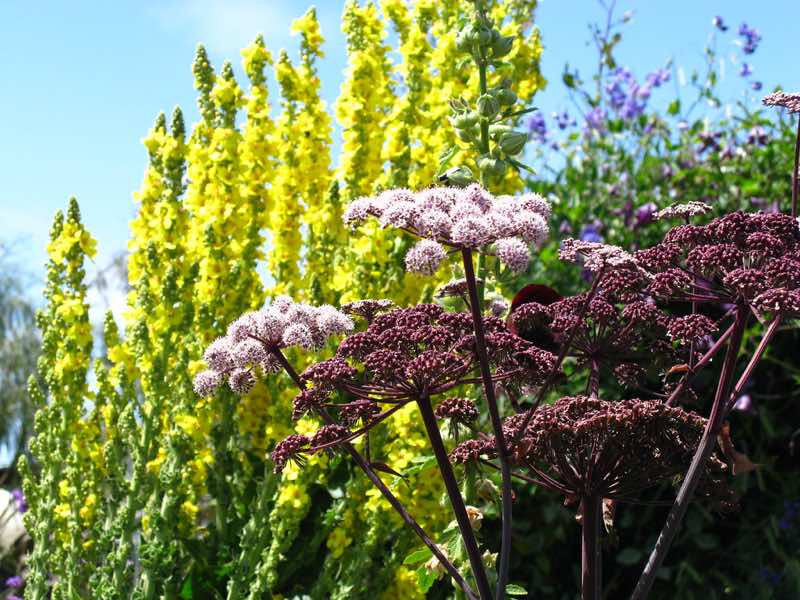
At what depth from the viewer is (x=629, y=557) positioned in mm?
4668

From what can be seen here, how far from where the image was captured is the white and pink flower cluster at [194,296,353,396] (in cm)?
183

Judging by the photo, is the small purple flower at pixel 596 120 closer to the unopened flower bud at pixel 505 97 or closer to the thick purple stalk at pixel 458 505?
the unopened flower bud at pixel 505 97

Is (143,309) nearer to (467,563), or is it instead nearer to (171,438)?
(171,438)

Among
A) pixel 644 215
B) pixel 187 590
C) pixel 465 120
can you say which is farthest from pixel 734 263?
pixel 644 215

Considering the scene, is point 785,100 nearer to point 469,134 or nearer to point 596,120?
point 469,134

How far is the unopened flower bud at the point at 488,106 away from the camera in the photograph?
2537 millimetres

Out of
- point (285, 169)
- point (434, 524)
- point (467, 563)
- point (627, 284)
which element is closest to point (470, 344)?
point (627, 284)

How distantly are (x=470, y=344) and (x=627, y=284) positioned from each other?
327 mm

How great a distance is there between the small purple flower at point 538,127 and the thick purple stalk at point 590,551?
5328mm

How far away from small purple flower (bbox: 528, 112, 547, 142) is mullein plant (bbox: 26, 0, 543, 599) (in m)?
2.41

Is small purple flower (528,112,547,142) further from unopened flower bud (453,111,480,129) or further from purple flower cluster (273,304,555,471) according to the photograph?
purple flower cluster (273,304,555,471)

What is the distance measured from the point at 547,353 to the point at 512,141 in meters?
0.87

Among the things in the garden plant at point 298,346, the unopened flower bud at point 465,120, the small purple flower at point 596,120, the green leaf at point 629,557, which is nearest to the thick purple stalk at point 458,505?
the garden plant at point 298,346

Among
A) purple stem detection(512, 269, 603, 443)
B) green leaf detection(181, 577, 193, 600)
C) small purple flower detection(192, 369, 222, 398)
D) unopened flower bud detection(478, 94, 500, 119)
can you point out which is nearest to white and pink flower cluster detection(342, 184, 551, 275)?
purple stem detection(512, 269, 603, 443)
